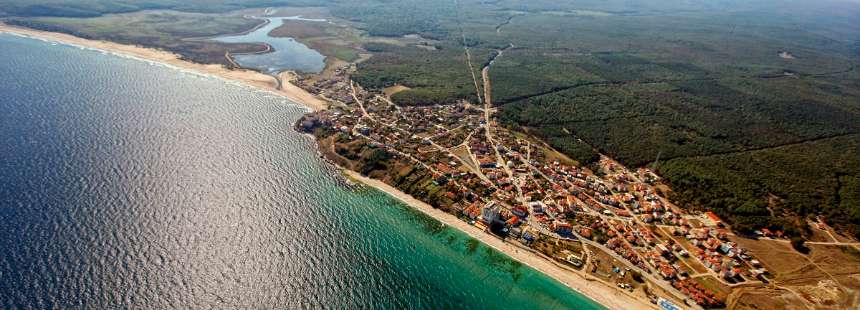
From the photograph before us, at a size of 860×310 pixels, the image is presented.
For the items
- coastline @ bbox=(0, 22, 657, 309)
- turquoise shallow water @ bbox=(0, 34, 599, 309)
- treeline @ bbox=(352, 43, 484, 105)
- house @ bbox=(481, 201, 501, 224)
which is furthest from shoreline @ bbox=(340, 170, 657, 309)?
treeline @ bbox=(352, 43, 484, 105)

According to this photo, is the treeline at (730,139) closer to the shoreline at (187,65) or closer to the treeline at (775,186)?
the treeline at (775,186)

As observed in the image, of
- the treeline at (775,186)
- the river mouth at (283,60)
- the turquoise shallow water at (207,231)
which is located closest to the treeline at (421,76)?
the river mouth at (283,60)

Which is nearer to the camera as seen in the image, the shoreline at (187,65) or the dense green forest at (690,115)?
the dense green forest at (690,115)

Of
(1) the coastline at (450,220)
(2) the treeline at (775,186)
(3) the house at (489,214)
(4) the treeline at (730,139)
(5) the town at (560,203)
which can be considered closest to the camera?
(1) the coastline at (450,220)

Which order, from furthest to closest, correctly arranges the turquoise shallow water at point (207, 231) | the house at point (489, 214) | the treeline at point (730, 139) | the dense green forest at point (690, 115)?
1. the dense green forest at point (690, 115)
2. the treeline at point (730, 139)
3. the house at point (489, 214)
4. the turquoise shallow water at point (207, 231)

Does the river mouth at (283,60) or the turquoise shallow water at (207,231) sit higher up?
the river mouth at (283,60)

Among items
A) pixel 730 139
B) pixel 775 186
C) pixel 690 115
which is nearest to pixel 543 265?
pixel 775 186

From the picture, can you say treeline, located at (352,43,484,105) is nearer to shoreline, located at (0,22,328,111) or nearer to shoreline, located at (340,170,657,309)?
shoreline, located at (0,22,328,111)
